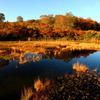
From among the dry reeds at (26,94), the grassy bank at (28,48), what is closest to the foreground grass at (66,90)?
the dry reeds at (26,94)

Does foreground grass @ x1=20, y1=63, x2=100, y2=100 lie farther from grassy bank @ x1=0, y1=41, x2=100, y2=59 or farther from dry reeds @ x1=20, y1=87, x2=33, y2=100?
grassy bank @ x1=0, y1=41, x2=100, y2=59

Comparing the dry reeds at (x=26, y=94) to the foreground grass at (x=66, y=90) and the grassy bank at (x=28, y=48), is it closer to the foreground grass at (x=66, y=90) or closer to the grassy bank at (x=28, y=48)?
the foreground grass at (x=66, y=90)

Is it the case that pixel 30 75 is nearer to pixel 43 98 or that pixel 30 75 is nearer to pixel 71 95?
pixel 43 98

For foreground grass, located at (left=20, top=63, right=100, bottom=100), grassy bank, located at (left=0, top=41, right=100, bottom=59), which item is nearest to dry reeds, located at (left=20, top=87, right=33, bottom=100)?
foreground grass, located at (left=20, top=63, right=100, bottom=100)

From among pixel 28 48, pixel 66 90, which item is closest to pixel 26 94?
pixel 66 90

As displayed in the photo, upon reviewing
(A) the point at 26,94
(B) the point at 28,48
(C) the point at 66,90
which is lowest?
(A) the point at 26,94

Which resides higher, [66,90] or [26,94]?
[66,90]

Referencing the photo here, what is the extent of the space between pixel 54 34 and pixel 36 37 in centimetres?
843

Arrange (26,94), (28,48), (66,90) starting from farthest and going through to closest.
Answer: (28,48) < (66,90) < (26,94)

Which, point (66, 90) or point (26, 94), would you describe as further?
point (66, 90)

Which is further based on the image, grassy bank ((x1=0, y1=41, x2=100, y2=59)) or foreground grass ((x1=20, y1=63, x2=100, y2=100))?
grassy bank ((x1=0, y1=41, x2=100, y2=59))

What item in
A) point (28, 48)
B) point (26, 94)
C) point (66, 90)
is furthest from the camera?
point (28, 48)

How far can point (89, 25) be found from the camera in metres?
72.7

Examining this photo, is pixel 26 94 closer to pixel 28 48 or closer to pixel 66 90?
pixel 66 90
